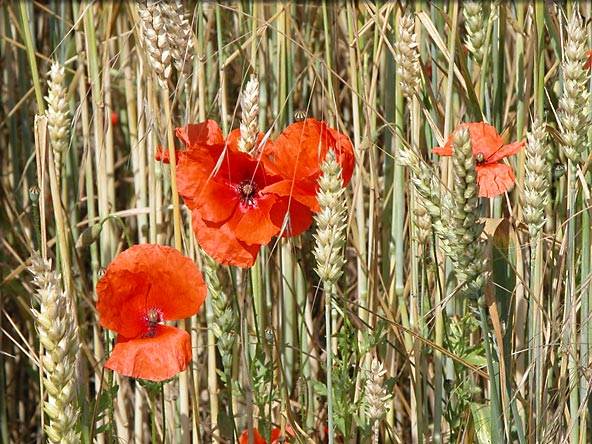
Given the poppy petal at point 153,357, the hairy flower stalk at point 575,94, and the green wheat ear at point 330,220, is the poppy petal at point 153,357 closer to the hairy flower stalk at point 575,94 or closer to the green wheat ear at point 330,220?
the green wheat ear at point 330,220

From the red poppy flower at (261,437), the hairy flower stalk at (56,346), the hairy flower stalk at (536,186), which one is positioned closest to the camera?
the hairy flower stalk at (56,346)

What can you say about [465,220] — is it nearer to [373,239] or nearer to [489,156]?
[489,156]

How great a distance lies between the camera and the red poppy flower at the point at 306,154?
0.81 meters

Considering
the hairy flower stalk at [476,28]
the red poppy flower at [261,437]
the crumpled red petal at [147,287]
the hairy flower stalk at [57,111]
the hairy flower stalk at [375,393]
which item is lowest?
the red poppy flower at [261,437]

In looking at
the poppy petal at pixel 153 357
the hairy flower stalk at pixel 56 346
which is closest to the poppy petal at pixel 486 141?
the poppy petal at pixel 153 357

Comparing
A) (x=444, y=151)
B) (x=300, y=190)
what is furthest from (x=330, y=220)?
(x=444, y=151)

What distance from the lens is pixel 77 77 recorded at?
4.59 ft

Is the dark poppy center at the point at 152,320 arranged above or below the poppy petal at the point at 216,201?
below

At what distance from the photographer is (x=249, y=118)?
818mm

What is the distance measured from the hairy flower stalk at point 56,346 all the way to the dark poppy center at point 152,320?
157 millimetres

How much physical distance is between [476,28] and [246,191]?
1.04 feet

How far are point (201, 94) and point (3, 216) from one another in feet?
2.43

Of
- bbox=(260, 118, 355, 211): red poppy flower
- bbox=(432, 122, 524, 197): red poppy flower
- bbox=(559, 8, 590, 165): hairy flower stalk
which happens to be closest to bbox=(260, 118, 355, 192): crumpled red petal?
bbox=(260, 118, 355, 211): red poppy flower

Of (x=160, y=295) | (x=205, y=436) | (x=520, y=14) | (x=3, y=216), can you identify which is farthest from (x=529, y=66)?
(x=3, y=216)
